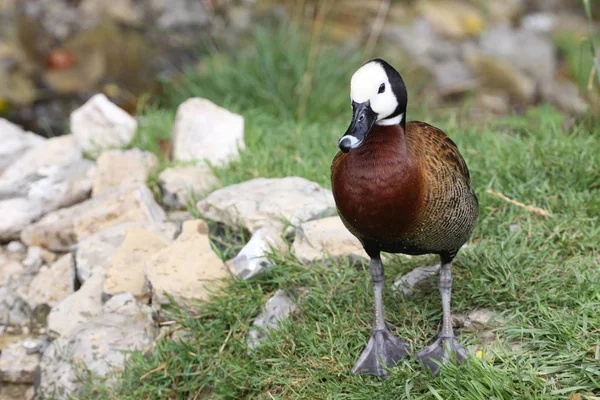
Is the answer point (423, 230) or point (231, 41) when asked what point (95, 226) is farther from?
point (231, 41)

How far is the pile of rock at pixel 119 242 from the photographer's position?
363 cm

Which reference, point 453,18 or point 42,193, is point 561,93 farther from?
point 42,193

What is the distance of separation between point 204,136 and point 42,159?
3.33ft

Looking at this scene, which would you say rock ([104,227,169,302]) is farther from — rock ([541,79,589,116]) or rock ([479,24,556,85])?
rock ([479,24,556,85])

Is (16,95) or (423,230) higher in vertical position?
(423,230)

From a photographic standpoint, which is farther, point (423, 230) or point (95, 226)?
point (95, 226)

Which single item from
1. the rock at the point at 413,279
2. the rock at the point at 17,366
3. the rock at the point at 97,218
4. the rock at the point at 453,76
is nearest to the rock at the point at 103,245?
the rock at the point at 97,218

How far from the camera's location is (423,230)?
2754 millimetres

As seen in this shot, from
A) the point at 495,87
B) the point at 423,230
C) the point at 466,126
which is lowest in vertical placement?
the point at 495,87

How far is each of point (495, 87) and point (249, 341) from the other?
556 centimetres

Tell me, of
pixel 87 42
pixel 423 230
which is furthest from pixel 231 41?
pixel 423 230

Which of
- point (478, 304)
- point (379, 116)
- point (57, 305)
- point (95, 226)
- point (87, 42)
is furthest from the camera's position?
point (87, 42)

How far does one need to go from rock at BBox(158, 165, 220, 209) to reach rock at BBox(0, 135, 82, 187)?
78 cm

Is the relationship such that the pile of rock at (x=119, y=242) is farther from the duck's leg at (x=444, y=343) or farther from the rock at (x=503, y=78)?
the rock at (x=503, y=78)
